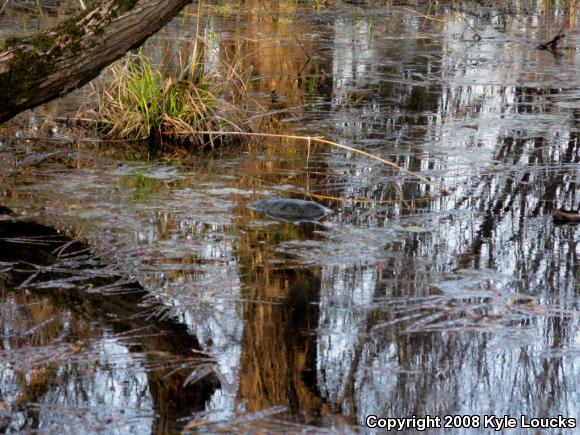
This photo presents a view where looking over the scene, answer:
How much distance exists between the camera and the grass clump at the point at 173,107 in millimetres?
6625

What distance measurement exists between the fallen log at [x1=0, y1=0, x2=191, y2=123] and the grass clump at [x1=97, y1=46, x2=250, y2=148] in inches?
73.1

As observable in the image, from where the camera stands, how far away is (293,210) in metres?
4.75

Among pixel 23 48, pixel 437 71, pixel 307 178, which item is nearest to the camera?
pixel 23 48

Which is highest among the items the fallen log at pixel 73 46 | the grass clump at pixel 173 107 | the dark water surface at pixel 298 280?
the fallen log at pixel 73 46

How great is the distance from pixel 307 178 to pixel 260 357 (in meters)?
2.63

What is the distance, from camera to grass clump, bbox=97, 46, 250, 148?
662 cm

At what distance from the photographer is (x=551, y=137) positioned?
262 inches

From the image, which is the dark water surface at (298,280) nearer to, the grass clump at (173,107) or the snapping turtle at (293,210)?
the snapping turtle at (293,210)

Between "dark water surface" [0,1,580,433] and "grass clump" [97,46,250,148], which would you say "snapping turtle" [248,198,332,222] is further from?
"grass clump" [97,46,250,148]

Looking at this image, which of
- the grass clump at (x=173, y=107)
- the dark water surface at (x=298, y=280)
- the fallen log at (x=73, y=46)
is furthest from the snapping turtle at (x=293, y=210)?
the grass clump at (x=173, y=107)

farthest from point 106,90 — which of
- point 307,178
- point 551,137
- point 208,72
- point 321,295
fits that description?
point 321,295

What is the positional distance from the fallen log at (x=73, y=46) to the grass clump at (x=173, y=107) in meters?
1.86

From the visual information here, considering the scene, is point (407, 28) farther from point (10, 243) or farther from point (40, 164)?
point (10, 243)

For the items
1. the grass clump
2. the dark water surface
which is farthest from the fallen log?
the grass clump
